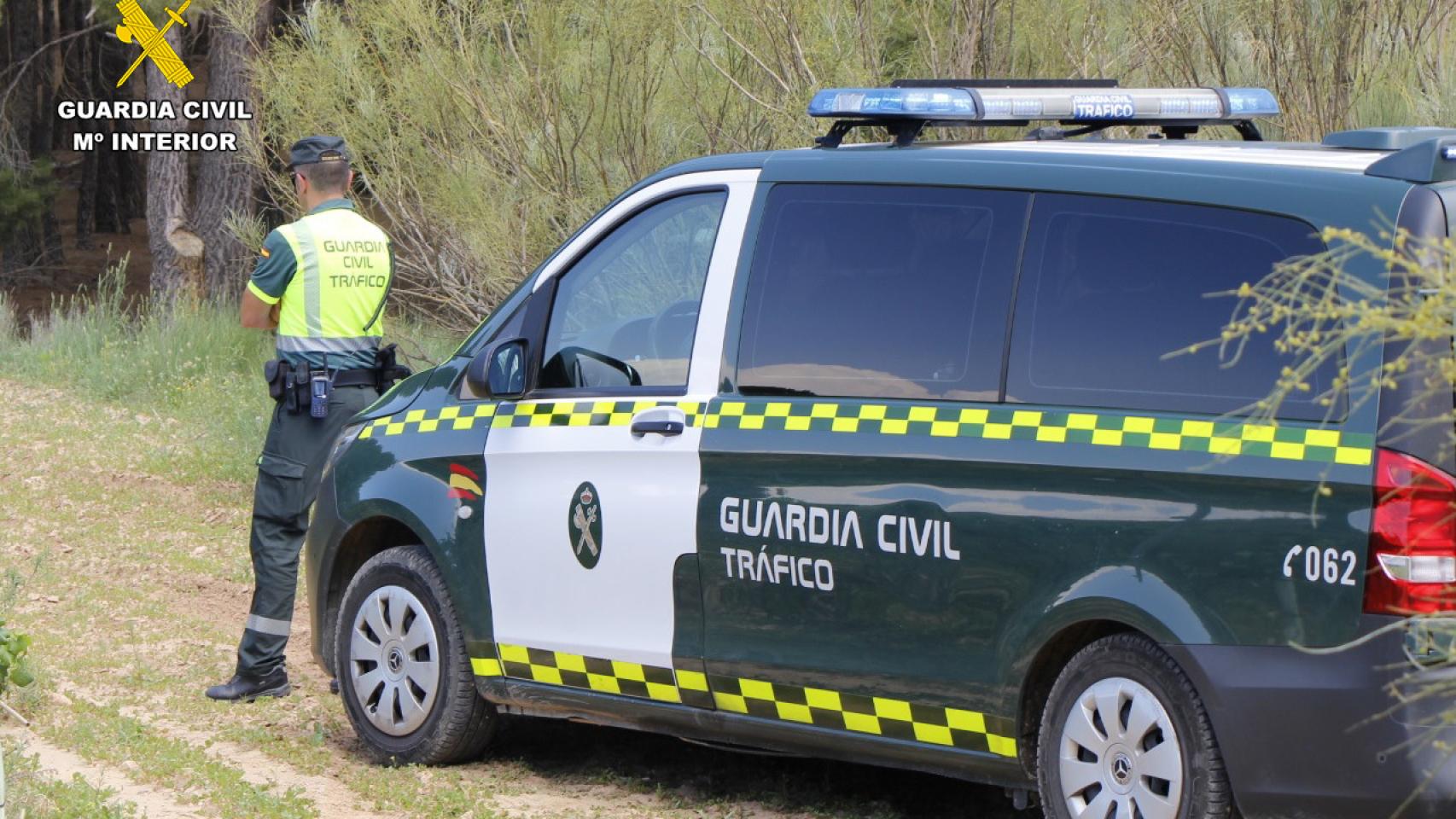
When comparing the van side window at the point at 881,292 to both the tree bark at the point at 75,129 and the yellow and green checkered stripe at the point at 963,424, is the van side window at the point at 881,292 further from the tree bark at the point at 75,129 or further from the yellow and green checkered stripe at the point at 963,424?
the tree bark at the point at 75,129

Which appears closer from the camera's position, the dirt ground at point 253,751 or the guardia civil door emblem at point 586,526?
the guardia civil door emblem at point 586,526

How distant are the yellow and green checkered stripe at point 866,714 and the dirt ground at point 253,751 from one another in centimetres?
49

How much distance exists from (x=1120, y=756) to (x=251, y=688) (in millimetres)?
3745

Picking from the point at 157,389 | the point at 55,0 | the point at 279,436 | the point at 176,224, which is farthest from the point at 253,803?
the point at 55,0

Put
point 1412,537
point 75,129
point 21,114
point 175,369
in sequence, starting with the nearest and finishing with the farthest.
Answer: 1. point 1412,537
2. point 175,369
3. point 21,114
4. point 75,129

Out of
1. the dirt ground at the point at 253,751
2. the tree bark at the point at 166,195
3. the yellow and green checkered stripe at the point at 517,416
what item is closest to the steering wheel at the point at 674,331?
the yellow and green checkered stripe at the point at 517,416

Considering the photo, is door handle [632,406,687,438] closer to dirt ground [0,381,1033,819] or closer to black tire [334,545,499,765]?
black tire [334,545,499,765]

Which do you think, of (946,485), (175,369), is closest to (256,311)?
(946,485)

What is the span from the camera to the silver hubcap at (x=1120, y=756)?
436cm

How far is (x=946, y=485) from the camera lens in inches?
185

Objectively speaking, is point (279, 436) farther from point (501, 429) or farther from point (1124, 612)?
point (1124, 612)

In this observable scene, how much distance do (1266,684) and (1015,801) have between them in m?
0.90

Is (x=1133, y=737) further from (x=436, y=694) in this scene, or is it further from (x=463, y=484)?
(x=436, y=694)

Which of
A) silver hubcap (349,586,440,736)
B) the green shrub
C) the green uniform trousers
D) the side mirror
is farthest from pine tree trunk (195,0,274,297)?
the side mirror
